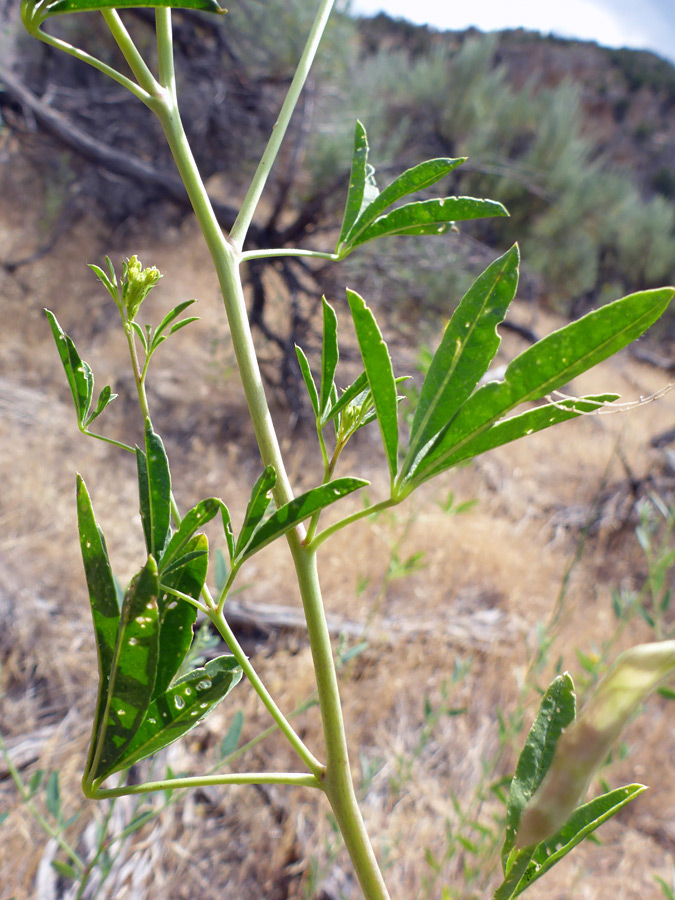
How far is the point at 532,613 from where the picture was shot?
228 cm

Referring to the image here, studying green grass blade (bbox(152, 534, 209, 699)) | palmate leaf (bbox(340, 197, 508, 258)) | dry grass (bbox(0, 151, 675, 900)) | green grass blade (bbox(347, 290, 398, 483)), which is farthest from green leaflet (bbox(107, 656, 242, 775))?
dry grass (bbox(0, 151, 675, 900))

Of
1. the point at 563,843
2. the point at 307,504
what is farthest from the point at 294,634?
the point at 307,504

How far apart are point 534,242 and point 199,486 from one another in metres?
6.30

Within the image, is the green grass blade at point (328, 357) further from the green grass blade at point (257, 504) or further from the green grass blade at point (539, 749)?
the green grass blade at point (539, 749)

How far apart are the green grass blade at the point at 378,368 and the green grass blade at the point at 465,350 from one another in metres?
0.01

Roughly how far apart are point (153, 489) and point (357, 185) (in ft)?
0.69

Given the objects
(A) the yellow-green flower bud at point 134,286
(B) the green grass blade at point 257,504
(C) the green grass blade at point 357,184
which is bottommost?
(B) the green grass blade at point 257,504

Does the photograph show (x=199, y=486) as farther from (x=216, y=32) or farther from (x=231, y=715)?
(x=216, y=32)

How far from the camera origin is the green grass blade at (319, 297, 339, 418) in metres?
0.32

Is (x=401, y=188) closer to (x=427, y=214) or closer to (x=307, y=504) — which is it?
(x=427, y=214)

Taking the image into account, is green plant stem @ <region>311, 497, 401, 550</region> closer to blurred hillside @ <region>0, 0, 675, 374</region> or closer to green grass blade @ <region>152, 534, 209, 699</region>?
green grass blade @ <region>152, 534, 209, 699</region>

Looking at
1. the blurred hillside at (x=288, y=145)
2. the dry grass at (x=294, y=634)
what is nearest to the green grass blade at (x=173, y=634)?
the dry grass at (x=294, y=634)

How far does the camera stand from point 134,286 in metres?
0.31

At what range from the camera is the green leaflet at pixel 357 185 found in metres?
0.34
